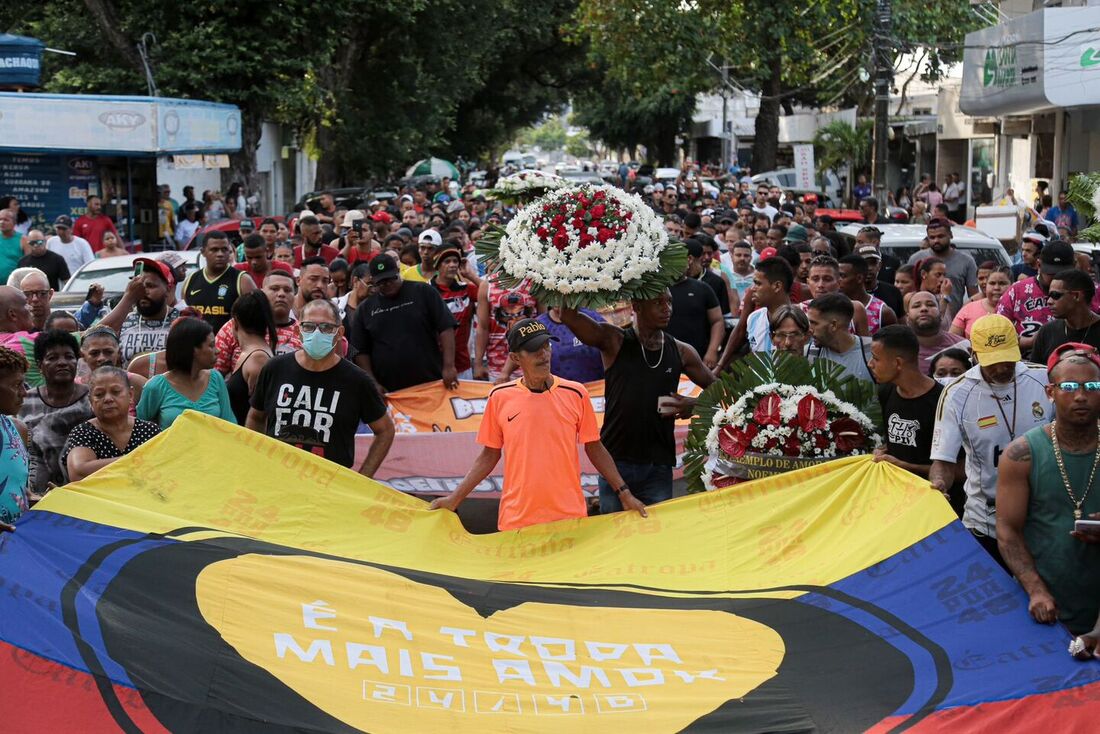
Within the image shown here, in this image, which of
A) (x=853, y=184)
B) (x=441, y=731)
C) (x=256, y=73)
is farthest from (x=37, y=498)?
(x=853, y=184)

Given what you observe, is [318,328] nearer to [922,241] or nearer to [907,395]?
[907,395]

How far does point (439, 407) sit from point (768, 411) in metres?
4.19

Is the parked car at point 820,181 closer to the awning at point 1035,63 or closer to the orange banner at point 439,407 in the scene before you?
the awning at point 1035,63

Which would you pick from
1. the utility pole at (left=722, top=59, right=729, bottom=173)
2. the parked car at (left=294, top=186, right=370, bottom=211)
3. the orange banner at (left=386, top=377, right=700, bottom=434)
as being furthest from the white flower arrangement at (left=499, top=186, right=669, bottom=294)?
the utility pole at (left=722, top=59, right=729, bottom=173)

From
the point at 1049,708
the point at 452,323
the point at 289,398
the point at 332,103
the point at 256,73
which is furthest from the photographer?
the point at 332,103

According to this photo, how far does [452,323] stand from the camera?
37.2 feet

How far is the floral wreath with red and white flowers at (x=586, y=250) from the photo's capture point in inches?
318

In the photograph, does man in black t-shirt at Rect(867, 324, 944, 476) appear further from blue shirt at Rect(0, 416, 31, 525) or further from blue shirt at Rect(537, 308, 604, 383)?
blue shirt at Rect(0, 416, 31, 525)

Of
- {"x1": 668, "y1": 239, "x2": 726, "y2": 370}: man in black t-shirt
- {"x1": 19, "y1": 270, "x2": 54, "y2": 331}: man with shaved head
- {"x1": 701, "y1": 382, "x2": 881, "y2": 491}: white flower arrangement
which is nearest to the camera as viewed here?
{"x1": 701, "y1": 382, "x2": 881, "y2": 491}: white flower arrangement

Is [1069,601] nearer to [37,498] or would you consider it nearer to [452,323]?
[37,498]

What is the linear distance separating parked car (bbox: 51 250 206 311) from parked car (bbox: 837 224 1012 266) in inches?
298

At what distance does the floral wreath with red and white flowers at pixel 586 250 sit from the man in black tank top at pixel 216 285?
3307 mm

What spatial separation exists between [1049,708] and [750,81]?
4447cm

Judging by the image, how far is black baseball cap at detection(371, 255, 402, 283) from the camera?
36.2 feet
